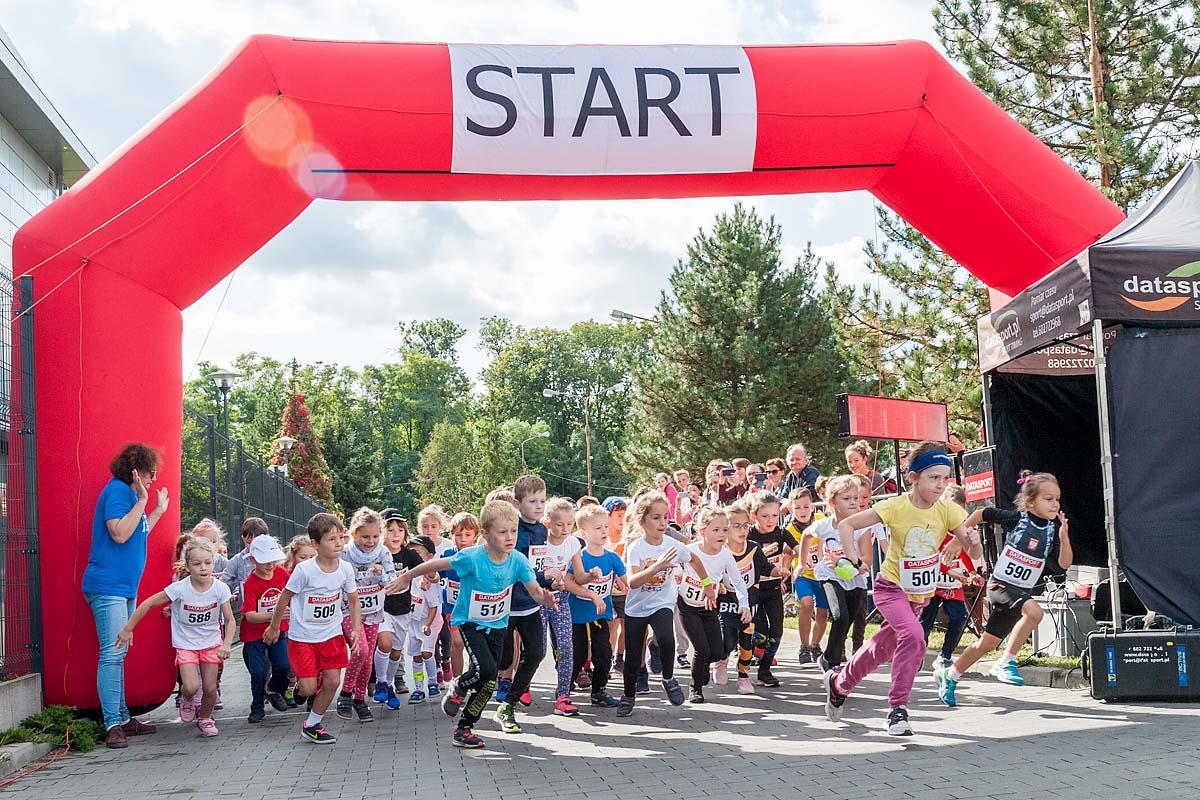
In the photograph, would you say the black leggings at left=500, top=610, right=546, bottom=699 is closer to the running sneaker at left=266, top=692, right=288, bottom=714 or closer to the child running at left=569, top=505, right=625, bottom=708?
the child running at left=569, top=505, right=625, bottom=708

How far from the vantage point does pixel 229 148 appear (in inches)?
353

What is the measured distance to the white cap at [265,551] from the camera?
32.0 ft

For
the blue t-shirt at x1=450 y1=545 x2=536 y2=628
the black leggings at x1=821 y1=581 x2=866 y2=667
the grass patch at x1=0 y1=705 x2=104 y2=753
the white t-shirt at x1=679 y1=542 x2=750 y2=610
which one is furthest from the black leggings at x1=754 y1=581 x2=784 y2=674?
the grass patch at x1=0 y1=705 x2=104 y2=753

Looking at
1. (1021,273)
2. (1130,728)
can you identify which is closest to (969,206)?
(1021,273)

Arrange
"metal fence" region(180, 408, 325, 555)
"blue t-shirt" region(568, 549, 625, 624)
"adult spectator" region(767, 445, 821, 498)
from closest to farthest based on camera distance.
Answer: "blue t-shirt" region(568, 549, 625, 624), "adult spectator" region(767, 445, 821, 498), "metal fence" region(180, 408, 325, 555)

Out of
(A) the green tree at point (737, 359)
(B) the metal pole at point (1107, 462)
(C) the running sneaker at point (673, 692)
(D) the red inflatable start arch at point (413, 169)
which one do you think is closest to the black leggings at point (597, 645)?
(C) the running sneaker at point (673, 692)

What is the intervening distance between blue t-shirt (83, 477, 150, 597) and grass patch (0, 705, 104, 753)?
3.06ft

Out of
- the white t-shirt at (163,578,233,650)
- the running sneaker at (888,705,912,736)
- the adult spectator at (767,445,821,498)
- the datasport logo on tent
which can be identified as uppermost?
the datasport logo on tent

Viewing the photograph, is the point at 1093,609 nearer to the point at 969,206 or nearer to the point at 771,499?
the point at 771,499

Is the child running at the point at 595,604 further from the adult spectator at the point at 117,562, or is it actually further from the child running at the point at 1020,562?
the adult spectator at the point at 117,562

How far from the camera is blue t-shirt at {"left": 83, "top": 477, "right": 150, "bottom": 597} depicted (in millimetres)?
8484

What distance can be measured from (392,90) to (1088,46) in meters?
19.7

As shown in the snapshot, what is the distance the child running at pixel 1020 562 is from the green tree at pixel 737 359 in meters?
25.4

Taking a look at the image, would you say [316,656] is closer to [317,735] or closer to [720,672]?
[317,735]
